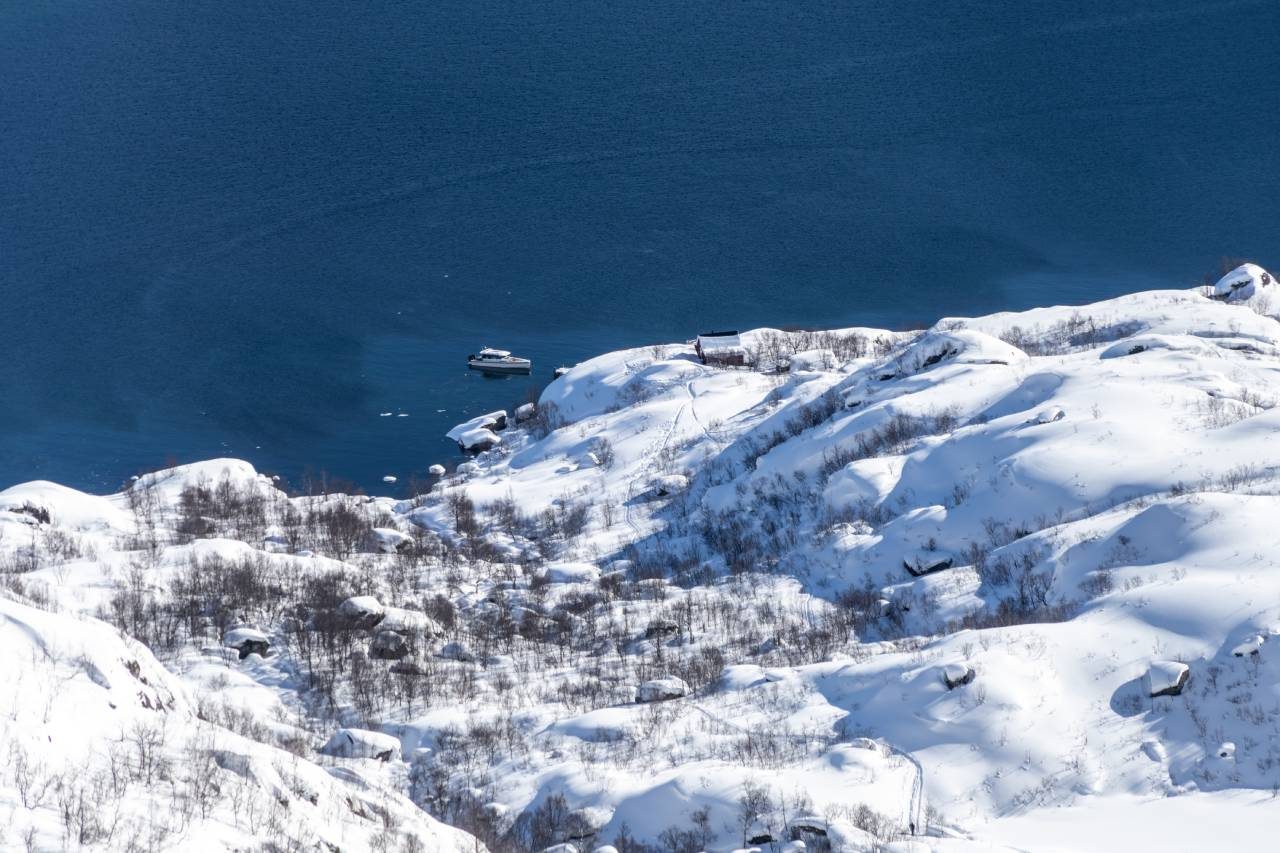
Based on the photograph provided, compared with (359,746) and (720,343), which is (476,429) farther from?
(359,746)

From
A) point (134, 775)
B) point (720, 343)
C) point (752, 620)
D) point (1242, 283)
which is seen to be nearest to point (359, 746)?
point (134, 775)

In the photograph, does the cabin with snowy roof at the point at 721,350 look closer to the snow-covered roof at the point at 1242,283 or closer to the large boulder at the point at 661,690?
the snow-covered roof at the point at 1242,283

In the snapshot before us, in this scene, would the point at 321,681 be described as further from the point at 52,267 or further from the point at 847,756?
the point at 52,267

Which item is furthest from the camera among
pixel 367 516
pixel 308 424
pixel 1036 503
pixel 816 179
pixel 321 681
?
pixel 816 179

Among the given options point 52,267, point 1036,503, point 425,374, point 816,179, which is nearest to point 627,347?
point 425,374

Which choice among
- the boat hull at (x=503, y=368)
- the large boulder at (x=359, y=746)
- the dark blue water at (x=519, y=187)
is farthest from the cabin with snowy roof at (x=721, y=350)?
the large boulder at (x=359, y=746)

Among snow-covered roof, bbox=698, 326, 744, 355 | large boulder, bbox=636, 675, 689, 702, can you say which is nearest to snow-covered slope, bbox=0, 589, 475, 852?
large boulder, bbox=636, 675, 689, 702
